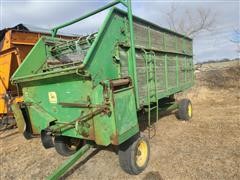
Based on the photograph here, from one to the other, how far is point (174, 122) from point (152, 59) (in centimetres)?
297

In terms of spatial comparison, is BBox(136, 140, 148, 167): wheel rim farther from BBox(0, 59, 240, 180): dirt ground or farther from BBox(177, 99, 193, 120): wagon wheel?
BBox(177, 99, 193, 120): wagon wheel

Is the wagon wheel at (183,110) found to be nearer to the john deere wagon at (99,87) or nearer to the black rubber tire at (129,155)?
the john deere wagon at (99,87)

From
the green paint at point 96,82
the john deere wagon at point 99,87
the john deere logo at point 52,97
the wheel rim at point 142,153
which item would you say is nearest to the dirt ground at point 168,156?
the wheel rim at point 142,153

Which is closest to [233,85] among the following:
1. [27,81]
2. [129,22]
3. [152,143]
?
[152,143]

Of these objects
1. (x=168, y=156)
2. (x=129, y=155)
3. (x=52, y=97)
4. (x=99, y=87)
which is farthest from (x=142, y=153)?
(x=52, y=97)

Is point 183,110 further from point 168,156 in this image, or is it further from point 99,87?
point 99,87

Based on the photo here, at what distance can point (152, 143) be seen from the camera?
17.7ft

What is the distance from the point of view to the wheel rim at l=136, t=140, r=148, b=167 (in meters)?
4.15

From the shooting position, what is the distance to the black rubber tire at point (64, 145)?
4750 millimetres

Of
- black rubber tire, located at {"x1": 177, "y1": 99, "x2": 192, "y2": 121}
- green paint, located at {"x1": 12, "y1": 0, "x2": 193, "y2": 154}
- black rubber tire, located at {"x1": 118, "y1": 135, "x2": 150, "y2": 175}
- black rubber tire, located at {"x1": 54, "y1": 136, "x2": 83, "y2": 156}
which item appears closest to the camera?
green paint, located at {"x1": 12, "y1": 0, "x2": 193, "y2": 154}

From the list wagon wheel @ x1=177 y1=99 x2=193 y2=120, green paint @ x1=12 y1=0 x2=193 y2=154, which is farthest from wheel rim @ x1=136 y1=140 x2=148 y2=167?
wagon wheel @ x1=177 y1=99 x2=193 y2=120

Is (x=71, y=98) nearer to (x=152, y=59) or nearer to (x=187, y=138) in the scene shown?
(x=152, y=59)

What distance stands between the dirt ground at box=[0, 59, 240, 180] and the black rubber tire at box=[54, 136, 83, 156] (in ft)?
0.64

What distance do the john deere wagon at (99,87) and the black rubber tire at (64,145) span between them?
2 cm
